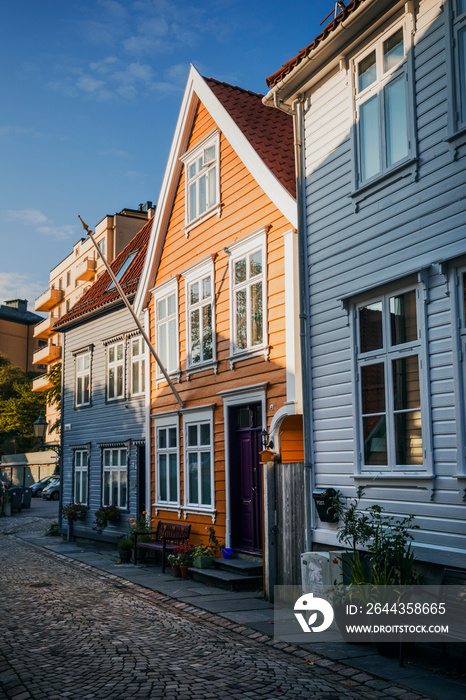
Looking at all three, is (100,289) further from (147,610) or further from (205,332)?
(147,610)

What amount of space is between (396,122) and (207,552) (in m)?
8.35

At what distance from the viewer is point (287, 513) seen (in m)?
10.2

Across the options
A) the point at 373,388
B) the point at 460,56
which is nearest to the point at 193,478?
the point at 373,388

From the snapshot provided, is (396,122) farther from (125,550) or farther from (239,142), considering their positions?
(125,550)

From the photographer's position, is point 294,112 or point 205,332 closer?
point 294,112

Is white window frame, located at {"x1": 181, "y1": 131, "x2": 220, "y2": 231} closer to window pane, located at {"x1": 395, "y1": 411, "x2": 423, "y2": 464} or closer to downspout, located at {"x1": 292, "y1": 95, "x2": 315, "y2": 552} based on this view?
downspout, located at {"x1": 292, "y1": 95, "x2": 315, "y2": 552}

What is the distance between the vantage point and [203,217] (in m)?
14.5

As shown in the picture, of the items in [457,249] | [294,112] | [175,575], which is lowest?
[175,575]

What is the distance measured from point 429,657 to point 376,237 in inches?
183

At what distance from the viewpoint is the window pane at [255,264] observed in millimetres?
12516

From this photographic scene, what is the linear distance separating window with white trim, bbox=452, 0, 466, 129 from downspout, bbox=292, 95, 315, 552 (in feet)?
10.5

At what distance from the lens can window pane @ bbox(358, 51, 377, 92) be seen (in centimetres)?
874

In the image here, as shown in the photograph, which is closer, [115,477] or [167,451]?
[167,451]

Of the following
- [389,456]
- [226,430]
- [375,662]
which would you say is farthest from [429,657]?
[226,430]
